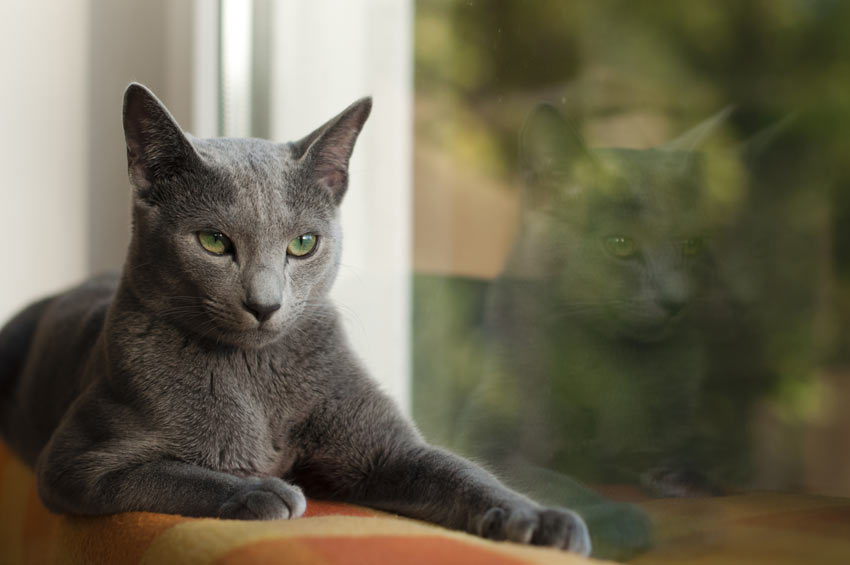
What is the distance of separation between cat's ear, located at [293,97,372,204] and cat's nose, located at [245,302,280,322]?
0.65ft

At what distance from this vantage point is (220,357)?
1.03 meters

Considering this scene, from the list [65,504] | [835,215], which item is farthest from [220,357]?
[835,215]

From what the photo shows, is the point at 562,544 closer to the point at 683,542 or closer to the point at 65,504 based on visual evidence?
the point at 683,542

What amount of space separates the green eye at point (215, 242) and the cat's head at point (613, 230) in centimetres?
40

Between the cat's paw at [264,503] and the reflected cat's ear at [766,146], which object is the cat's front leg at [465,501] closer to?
the cat's paw at [264,503]

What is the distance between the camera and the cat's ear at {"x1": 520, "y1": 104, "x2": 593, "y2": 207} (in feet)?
3.30

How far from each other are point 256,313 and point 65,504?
33 cm

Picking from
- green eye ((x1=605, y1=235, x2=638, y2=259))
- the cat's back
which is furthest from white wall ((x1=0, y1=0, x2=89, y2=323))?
green eye ((x1=605, y1=235, x2=638, y2=259))

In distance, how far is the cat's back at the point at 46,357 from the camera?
1303 mm

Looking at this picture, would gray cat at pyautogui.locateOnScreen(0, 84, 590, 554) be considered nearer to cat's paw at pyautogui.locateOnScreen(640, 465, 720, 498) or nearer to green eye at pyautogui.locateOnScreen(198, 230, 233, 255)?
green eye at pyautogui.locateOnScreen(198, 230, 233, 255)

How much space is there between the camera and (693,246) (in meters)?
0.82

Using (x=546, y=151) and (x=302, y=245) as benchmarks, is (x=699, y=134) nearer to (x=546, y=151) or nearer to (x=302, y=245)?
(x=546, y=151)

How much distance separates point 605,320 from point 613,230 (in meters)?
0.11

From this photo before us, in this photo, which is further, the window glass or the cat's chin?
the cat's chin
